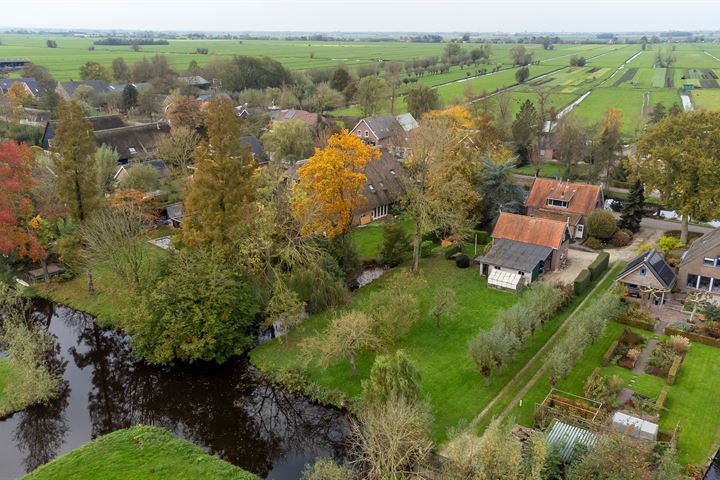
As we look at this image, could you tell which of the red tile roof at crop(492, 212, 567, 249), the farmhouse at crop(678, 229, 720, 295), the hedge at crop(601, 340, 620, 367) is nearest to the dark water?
the hedge at crop(601, 340, 620, 367)

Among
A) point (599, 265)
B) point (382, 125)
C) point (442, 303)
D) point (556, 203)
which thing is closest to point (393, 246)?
point (442, 303)

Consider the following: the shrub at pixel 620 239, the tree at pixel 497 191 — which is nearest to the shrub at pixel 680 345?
the shrub at pixel 620 239

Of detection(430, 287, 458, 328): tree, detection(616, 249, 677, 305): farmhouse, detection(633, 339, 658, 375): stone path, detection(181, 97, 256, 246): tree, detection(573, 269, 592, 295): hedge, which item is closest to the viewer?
detection(633, 339, 658, 375): stone path

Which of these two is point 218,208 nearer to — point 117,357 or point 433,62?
point 117,357

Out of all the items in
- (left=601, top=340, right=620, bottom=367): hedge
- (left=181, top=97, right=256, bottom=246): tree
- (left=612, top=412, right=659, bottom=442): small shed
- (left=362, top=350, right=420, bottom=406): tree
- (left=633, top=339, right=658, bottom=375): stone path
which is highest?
(left=181, top=97, right=256, bottom=246): tree

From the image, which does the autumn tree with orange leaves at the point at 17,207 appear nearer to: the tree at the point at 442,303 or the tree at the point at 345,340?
the tree at the point at 345,340

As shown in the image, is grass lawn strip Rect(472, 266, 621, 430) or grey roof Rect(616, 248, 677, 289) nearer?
grass lawn strip Rect(472, 266, 621, 430)

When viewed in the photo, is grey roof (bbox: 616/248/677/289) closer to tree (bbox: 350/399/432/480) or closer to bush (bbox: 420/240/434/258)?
bush (bbox: 420/240/434/258)

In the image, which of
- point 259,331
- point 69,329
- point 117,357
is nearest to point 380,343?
point 259,331
